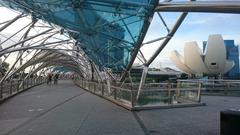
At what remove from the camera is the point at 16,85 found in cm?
3033

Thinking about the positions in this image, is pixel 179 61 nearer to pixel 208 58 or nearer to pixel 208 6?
pixel 208 58

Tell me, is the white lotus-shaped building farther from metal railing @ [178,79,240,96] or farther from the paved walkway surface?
the paved walkway surface

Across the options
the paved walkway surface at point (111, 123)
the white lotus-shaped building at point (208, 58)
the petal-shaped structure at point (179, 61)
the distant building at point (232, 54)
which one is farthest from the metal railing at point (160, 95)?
the distant building at point (232, 54)

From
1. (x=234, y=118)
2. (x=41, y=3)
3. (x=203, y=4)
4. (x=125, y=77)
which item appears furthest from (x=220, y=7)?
(x=125, y=77)

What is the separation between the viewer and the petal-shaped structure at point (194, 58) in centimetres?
7481

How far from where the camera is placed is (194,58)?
76125mm

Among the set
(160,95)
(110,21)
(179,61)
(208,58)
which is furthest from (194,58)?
(160,95)

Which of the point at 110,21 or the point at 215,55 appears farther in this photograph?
the point at 215,55

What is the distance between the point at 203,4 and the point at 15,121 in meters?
7.09

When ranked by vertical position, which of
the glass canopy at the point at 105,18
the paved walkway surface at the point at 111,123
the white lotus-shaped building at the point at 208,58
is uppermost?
the white lotus-shaped building at the point at 208,58

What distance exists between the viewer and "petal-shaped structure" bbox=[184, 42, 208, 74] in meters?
74.8

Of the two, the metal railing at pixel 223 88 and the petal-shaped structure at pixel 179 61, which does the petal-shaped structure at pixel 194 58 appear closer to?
the petal-shaped structure at pixel 179 61

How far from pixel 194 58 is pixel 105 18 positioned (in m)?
56.6

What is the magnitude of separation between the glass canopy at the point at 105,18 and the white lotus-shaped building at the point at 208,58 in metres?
43.1
